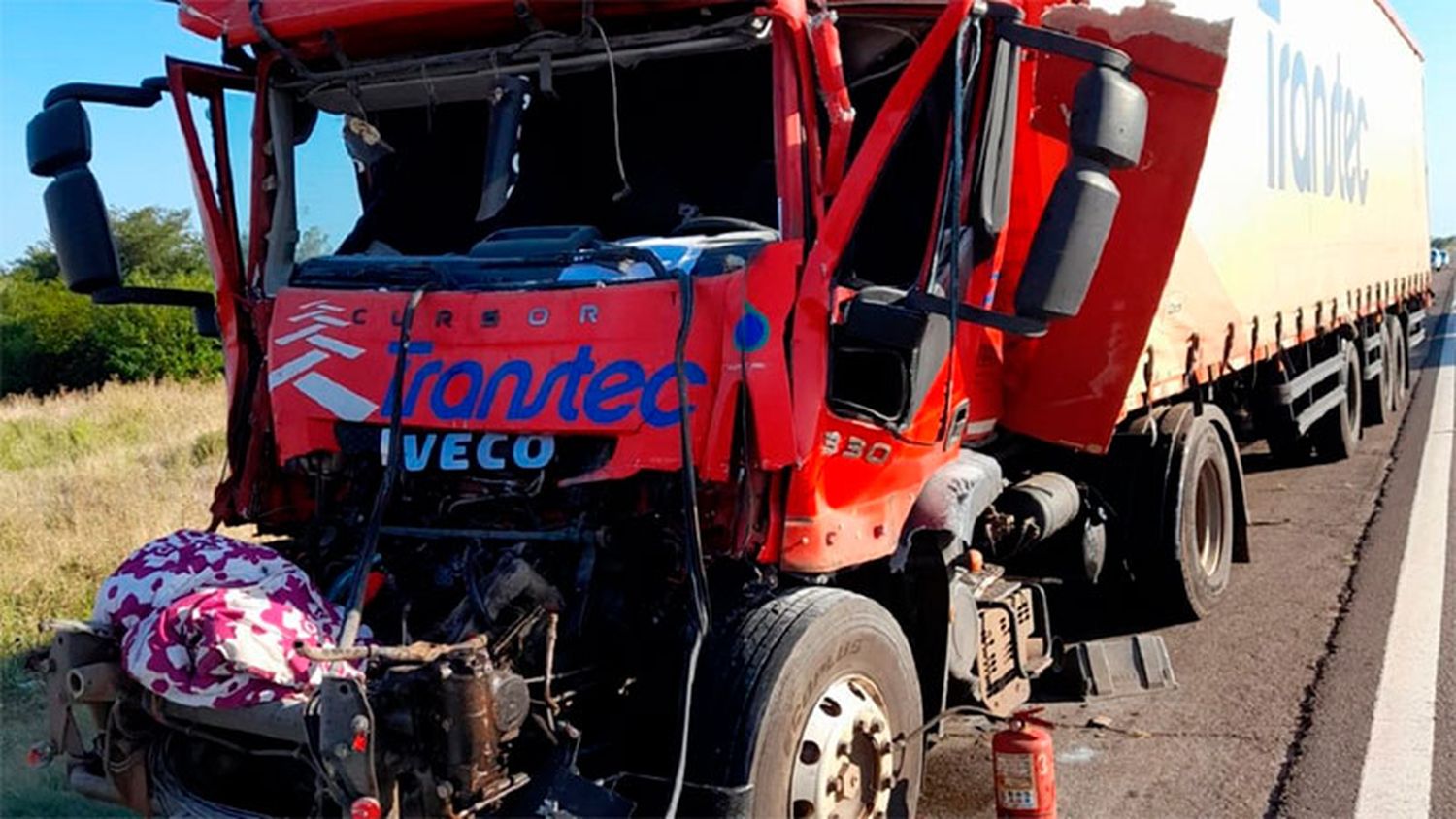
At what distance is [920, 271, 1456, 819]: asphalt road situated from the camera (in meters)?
4.70

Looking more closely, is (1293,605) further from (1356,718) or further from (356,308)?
(356,308)

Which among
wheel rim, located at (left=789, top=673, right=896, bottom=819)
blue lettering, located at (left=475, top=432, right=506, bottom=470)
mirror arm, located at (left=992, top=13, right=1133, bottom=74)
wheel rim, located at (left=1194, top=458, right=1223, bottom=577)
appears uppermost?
mirror arm, located at (left=992, top=13, right=1133, bottom=74)

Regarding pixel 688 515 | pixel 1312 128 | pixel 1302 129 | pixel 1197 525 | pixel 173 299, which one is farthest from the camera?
pixel 1312 128

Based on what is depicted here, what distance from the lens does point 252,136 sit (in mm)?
4930

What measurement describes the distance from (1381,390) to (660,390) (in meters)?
12.5

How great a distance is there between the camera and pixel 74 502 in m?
10.9

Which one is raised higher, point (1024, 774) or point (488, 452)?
point (488, 452)

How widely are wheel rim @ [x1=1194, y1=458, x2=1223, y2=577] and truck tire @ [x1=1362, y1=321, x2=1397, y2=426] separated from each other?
7.43m

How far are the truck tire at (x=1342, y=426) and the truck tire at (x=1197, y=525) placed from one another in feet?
15.7

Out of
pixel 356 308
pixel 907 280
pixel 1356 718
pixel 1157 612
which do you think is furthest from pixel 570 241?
pixel 1157 612

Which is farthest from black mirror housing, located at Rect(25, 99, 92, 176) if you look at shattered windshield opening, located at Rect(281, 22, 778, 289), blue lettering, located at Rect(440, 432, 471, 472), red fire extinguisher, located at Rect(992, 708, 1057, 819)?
red fire extinguisher, located at Rect(992, 708, 1057, 819)

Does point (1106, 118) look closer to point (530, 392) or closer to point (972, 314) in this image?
point (972, 314)

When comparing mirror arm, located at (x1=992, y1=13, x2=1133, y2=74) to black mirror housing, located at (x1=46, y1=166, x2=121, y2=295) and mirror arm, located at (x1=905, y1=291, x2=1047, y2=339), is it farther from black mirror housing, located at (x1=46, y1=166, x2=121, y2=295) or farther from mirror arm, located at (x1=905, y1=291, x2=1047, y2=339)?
black mirror housing, located at (x1=46, y1=166, x2=121, y2=295)

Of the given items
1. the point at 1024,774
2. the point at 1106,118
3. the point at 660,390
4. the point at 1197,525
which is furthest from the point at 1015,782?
the point at 1197,525
